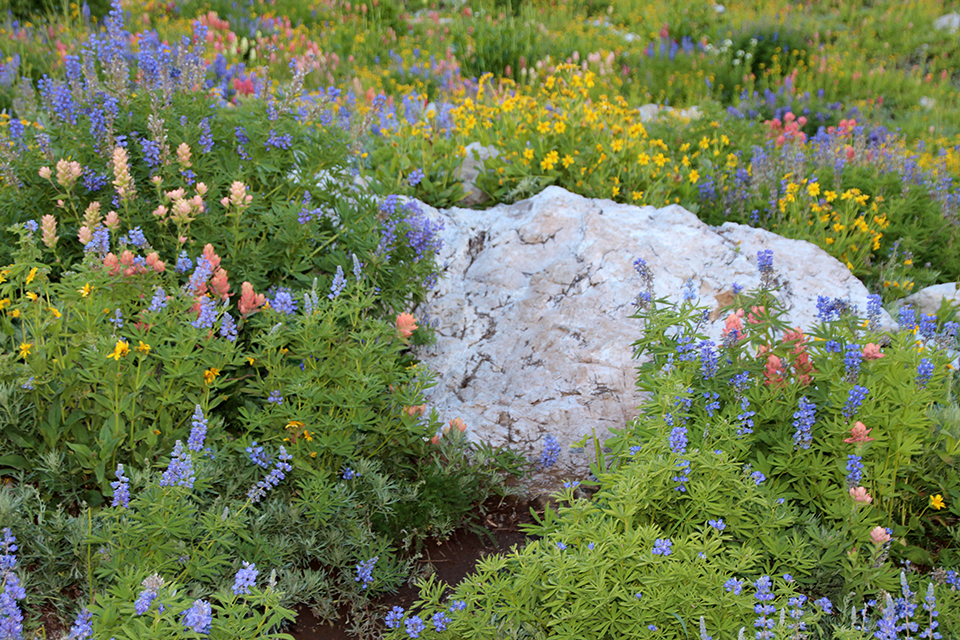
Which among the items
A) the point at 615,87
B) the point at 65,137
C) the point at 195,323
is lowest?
the point at 615,87

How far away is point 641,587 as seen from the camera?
2484 mm

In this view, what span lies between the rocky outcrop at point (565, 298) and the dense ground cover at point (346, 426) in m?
0.26

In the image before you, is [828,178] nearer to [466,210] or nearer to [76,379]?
[466,210]

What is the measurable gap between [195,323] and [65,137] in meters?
1.86

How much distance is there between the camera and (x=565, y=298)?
437 cm

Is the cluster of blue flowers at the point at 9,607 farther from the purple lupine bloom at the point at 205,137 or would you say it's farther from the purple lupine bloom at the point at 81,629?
the purple lupine bloom at the point at 205,137

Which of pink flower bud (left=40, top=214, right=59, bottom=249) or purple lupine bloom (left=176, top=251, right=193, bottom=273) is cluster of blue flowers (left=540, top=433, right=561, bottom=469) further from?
pink flower bud (left=40, top=214, right=59, bottom=249)

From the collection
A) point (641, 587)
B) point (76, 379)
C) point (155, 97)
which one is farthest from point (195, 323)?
point (641, 587)

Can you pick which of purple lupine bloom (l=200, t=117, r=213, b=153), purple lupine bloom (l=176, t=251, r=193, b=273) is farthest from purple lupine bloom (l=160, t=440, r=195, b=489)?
purple lupine bloom (l=200, t=117, r=213, b=153)

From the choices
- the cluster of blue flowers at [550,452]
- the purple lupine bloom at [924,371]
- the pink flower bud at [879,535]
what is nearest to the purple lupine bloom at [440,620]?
the cluster of blue flowers at [550,452]

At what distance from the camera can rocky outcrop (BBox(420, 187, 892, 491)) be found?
398 cm

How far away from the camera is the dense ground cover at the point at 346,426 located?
253cm

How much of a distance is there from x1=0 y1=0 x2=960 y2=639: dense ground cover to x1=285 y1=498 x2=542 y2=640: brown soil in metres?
0.08

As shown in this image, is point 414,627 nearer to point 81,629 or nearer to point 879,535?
point 81,629
